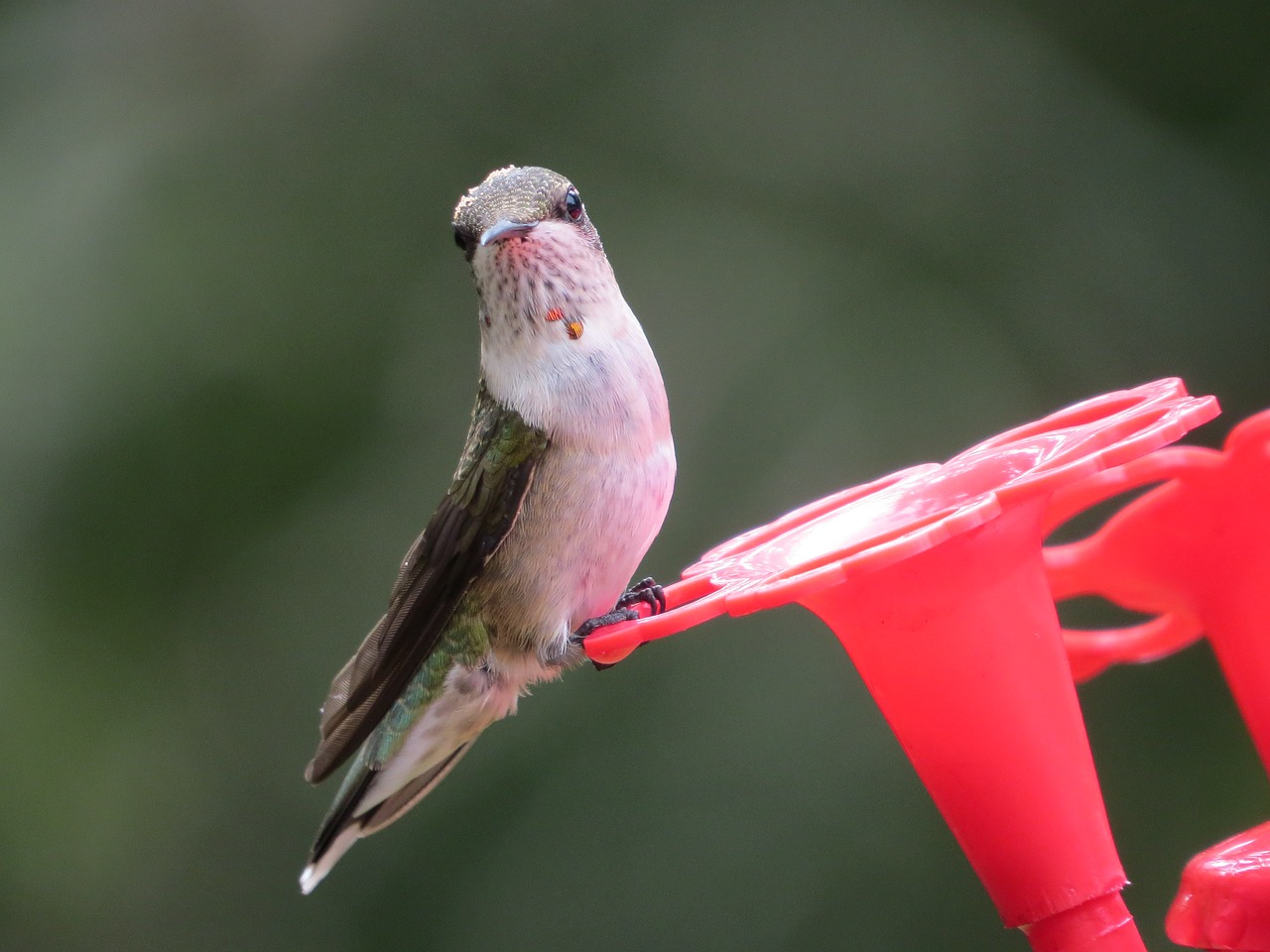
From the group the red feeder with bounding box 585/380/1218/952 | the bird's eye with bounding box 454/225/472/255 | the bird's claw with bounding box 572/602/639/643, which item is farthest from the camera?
the bird's eye with bounding box 454/225/472/255

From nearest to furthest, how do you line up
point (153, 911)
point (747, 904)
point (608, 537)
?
point (608, 537) < point (747, 904) < point (153, 911)

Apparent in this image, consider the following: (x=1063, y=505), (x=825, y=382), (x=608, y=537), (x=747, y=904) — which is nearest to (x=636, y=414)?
(x=608, y=537)

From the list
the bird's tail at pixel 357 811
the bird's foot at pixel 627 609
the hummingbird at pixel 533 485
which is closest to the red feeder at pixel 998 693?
the bird's foot at pixel 627 609

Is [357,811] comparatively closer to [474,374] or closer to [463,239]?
[463,239]

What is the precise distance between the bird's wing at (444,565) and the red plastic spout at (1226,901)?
1233 millimetres

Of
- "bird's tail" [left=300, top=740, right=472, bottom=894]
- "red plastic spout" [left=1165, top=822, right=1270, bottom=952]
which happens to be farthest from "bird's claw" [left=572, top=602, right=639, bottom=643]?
"red plastic spout" [left=1165, top=822, right=1270, bottom=952]

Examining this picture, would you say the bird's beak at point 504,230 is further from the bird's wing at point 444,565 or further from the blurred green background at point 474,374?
the blurred green background at point 474,374

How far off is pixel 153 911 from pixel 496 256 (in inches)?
109

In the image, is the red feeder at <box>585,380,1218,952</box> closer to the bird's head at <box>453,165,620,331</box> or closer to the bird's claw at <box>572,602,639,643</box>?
the bird's claw at <box>572,602,639,643</box>

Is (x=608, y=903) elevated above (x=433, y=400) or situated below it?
below

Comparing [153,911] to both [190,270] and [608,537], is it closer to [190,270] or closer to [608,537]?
[190,270]

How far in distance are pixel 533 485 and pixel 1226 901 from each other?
1.28 metres

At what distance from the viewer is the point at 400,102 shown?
170 inches

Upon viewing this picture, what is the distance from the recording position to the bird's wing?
7.13ft
